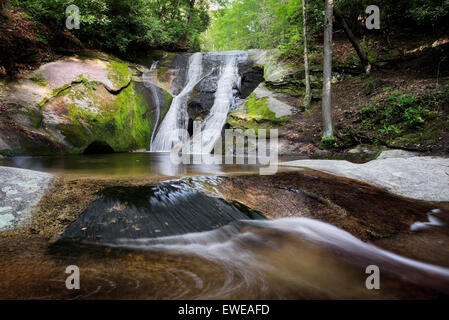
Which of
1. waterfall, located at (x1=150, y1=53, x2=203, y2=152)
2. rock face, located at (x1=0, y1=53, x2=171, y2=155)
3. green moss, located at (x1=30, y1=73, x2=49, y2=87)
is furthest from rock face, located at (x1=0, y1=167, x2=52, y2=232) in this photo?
waterfall, located at (x1=150, y1=53, x2=203, y2=152)

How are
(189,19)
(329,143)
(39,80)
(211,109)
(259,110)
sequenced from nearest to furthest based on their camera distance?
(39,80) → (329,143) → (259,110) → (211,109) → (189,19)

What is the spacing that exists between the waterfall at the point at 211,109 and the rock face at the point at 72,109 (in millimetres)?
1276

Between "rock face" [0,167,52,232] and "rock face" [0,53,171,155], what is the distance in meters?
4.60

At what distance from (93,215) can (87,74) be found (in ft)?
26.7

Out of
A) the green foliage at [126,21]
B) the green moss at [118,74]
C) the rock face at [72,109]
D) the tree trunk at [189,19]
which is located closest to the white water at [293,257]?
the rock face at [72,109]

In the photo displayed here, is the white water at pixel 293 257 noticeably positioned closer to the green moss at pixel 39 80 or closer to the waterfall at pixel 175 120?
the green moss at pixel 39 80

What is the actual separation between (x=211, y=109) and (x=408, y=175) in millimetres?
9266

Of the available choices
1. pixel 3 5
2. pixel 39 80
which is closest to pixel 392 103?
pixel 39 80

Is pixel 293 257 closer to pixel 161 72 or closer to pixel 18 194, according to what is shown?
pixel 18 194

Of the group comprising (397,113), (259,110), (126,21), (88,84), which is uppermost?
(126,21)

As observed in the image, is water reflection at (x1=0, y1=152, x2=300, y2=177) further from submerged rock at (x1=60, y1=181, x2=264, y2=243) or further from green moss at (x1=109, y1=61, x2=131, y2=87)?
green moss at (x1=109, y1=61, x2=131, y2=87)

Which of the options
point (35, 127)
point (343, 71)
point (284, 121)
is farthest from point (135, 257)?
point (343, 71)

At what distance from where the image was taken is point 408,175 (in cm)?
373
